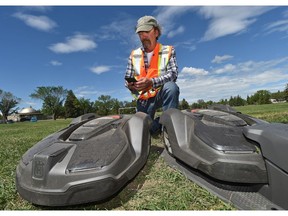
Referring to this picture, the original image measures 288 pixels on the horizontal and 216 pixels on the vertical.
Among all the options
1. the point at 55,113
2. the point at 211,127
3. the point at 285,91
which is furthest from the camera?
the point at 55,113

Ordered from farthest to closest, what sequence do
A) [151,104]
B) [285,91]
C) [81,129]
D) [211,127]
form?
[285,91] → [151,104] → [81,129] → [211,127]

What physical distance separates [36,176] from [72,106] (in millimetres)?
69711

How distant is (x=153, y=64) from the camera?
11.7 feet

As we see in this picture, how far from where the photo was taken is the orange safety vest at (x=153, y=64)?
3.50 meters

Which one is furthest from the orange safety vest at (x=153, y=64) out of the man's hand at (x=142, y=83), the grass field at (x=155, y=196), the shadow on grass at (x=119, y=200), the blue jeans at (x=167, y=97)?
the shadow on grass at (x=119, y=200)

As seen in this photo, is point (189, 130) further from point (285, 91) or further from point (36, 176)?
point (285, 91)

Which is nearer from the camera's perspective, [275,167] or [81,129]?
[275,167]

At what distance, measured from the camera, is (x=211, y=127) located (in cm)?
203

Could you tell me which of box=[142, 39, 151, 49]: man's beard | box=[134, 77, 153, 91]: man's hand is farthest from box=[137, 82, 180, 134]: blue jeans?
box=[142, 39, 151, 49]: man's beard

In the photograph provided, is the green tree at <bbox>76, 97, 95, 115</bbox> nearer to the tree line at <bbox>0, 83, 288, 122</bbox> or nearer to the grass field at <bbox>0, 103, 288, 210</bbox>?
the tree line at <bbox>0, 83, 288, 122</bbox>

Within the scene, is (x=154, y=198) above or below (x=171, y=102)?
below

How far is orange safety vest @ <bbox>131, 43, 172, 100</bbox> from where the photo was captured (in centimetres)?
350

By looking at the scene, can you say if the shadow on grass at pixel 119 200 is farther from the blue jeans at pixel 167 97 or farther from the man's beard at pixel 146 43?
the man's beard at pixel 146 43

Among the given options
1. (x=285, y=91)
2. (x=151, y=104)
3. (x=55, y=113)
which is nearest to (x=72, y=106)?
(x=55, y=113)
